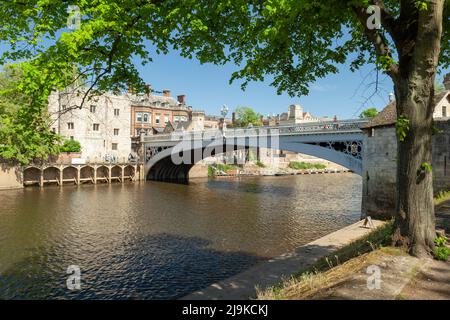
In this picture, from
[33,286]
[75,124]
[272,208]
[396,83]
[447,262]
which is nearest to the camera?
[447,262]

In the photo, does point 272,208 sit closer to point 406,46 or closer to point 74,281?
point 74,281

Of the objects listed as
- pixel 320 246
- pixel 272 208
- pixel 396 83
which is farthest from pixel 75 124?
pixel 396 83

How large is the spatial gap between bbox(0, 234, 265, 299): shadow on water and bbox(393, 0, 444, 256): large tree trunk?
8.41 meters

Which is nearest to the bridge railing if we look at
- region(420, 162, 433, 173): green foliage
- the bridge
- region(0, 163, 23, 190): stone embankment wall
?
the bridge

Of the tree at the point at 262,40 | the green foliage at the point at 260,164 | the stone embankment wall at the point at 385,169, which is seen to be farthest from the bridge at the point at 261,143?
the green foliage at the point at 260,164

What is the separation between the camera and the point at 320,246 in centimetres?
1510

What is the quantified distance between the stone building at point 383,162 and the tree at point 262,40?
463 inches

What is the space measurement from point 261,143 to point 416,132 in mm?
28179

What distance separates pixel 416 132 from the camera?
6598mm

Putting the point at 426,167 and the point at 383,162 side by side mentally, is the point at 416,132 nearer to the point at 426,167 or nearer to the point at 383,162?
the point at 426,167

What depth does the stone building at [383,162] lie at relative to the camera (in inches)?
766

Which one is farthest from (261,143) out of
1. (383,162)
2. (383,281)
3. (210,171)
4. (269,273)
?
(210,171)

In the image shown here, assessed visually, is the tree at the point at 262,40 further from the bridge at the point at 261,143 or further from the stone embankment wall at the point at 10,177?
the stone embankment wall at the point at 10,177
